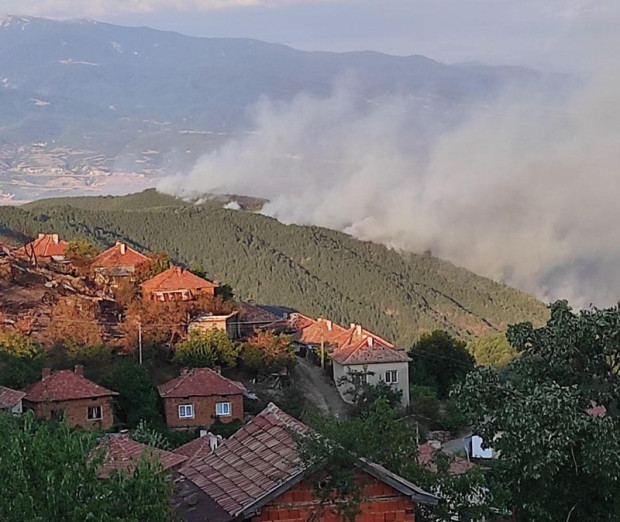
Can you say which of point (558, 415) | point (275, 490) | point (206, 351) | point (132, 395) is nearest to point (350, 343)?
point (206, 351)

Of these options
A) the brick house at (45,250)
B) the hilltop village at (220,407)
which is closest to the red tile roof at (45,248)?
the brick house at (45,250)

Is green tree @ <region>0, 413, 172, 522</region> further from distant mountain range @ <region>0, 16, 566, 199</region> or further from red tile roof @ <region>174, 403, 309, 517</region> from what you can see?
distant mountain range @ <region>0, 16, 566, 199</region>

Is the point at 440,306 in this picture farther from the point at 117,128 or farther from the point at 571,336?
the point at 117,128

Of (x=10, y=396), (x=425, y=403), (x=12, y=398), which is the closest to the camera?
(x=12, y=398)

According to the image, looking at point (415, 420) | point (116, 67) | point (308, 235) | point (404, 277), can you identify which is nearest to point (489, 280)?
point (404, 277)

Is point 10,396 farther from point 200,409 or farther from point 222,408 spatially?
point 222,408

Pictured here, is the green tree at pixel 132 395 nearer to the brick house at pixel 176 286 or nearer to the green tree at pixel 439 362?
the brick house at pixel 176 286
